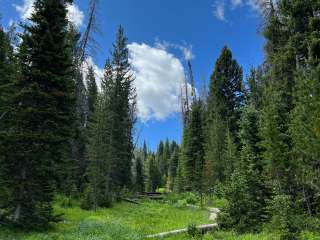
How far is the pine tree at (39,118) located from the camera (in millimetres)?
13836

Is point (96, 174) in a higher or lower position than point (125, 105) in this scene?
lower

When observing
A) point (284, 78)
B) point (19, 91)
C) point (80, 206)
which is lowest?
point (80, 206)

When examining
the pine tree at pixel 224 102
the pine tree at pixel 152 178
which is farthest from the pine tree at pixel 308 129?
the pine tree at pixel 152 178

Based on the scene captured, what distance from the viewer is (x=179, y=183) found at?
50500 millimetres

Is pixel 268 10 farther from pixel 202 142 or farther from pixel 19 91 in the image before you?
pixel 202 142

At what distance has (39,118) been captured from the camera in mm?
14766

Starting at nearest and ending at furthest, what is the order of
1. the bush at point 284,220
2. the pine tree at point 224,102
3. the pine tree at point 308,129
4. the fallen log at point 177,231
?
the bush at point 284,220
the pine tree at point 308,129
the fallen log at point 177,231
the pine tree at point 224,102

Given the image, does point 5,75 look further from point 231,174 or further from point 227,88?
point 227,88

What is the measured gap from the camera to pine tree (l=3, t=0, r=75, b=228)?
13.8 metres

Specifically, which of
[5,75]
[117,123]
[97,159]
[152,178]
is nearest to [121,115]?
[117,123]

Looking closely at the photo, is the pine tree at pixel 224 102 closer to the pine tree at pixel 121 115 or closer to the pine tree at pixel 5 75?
the pine tree at pixel 121 115

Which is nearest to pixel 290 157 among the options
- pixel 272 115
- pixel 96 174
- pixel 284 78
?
pixel 272 115

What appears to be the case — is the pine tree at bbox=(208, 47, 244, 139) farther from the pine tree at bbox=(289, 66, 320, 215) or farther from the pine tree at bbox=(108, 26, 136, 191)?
the pine tree at bbox=(289, 66, 320, 215)

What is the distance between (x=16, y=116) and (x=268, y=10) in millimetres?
20040
